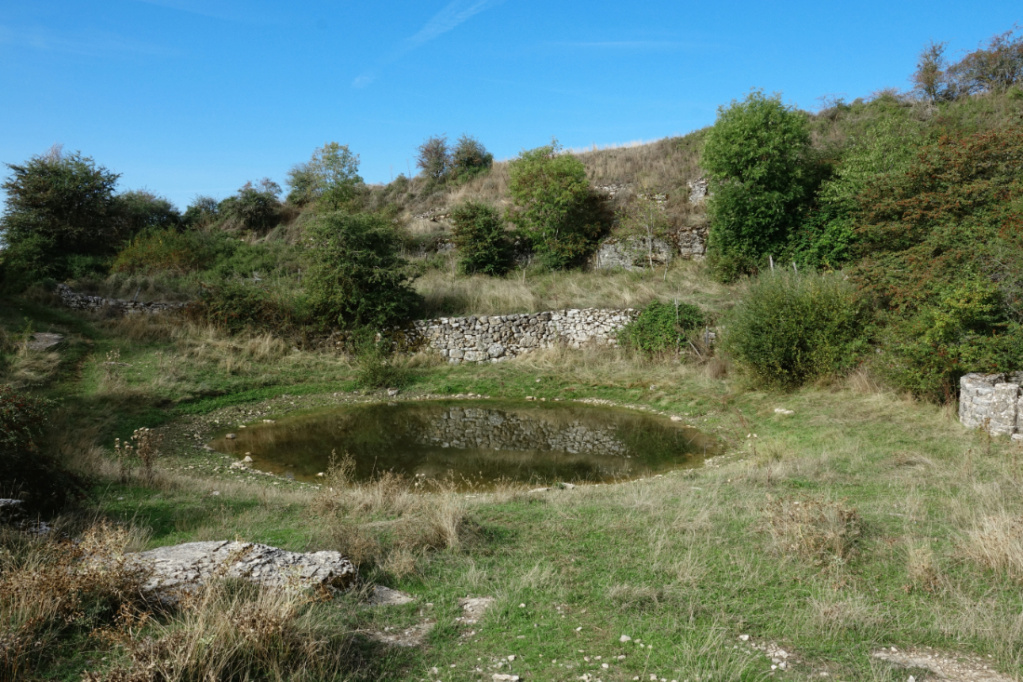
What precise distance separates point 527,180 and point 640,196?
219 inches

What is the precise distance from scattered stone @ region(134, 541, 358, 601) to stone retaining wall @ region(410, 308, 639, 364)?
15453 mm

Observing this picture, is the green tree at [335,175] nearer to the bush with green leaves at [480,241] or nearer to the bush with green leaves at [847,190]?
the bush with green leaves at [480,241]

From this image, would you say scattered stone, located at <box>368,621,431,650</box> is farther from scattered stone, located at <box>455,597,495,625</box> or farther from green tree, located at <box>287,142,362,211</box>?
green tree, located at <box>287,142,362,211</box>

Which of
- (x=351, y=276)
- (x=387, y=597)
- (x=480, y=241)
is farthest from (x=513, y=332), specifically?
(x=387, y=597)

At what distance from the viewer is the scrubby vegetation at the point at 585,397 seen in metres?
4.12

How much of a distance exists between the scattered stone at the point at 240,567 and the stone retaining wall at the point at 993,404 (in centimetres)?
1044

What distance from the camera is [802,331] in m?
14.4

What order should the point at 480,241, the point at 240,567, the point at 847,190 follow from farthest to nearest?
the point at 480,241 < the point at 847,190 < the point at 240,567

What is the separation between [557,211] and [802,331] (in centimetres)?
1528

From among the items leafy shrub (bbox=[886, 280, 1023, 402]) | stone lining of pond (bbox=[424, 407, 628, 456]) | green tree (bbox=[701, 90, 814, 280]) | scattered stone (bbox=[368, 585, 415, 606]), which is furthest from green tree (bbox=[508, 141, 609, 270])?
scattered stone (bbox=[368, 585, 415, 606])

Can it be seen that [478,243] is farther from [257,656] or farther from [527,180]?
[257,656]

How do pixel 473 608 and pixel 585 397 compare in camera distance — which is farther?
pixel 585 397

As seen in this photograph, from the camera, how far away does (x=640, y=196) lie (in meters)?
29.4

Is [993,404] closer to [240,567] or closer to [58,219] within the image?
[240,567]
